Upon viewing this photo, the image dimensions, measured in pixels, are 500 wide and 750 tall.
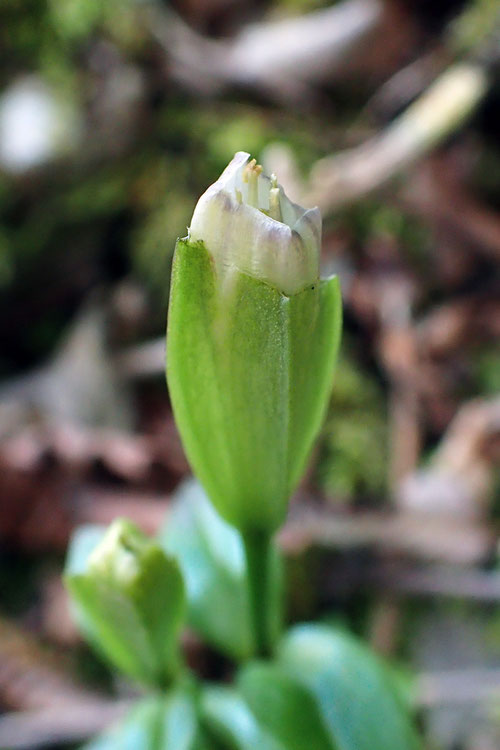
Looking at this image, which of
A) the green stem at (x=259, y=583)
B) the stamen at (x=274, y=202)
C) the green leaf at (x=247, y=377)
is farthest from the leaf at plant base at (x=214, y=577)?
the stamen at (x=274, y=202)

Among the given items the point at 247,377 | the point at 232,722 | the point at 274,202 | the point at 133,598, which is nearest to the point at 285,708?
the point at 232,722

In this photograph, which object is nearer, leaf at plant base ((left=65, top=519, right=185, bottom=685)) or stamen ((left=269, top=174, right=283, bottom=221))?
stamen ((left=269, top=174, right=283, bottom=221))

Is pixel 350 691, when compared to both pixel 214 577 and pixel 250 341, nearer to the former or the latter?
pixel 214 577

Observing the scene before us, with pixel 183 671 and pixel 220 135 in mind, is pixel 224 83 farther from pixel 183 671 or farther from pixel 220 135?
pixel 183 671

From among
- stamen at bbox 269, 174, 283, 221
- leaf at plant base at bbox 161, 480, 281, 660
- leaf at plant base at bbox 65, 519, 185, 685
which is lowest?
leaf at plant base at bbox 65, 519, 185, 685

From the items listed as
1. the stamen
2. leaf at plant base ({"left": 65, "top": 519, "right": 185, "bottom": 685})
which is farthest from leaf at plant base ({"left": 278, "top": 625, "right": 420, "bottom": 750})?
the stamen

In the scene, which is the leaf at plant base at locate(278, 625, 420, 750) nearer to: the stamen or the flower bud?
the flower bud
